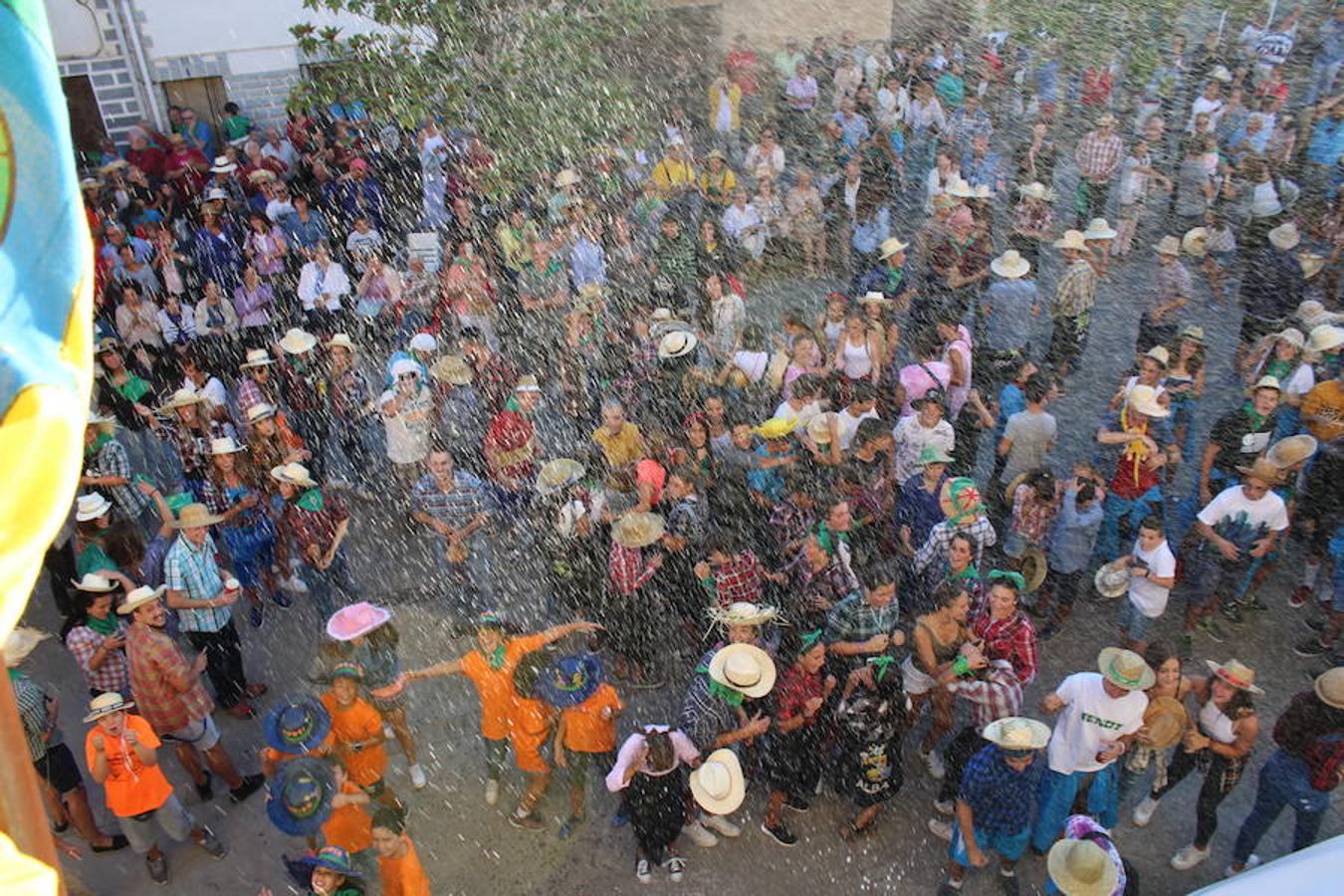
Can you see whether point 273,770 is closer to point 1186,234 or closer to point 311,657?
point 311,657

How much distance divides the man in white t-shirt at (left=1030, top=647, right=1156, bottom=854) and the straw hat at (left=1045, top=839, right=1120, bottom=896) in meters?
0.52

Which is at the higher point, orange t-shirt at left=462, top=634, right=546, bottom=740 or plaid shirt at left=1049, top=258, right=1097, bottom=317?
plaid shirt at left=1049, top=258, right=1097, bottom=317

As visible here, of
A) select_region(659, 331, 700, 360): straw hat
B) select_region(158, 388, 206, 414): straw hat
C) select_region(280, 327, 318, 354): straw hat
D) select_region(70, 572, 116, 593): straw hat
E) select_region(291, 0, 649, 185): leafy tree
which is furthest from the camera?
select_region(291, 0, 649, 185): leafy tree

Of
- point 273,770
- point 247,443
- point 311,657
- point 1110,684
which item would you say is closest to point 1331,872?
point 1110,684

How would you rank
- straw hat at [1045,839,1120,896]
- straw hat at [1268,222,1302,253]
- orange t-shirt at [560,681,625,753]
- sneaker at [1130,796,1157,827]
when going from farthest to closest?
1. straw hat at [1268,222,1302,253]
2. sneaker at [1130,796,1157,827]
3. orange t-shirt at [560,681,625,753]
4. straw hat at [1045,839,1120,896]

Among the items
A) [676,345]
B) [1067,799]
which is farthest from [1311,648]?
[676,345]

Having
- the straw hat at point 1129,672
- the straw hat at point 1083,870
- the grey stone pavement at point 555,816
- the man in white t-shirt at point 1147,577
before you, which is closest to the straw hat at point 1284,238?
the grey stone pavement at point 555,816

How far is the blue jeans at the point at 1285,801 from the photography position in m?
4.61

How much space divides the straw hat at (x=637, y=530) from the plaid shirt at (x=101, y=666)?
100 inches

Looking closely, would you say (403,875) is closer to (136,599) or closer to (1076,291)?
(136,599)

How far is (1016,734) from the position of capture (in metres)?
4.48

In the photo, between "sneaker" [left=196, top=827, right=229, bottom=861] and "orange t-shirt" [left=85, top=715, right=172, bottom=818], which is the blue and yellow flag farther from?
"sneaker" [left=196, top=827, right=229, bottom=861]

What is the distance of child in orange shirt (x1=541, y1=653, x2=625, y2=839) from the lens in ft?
16.5

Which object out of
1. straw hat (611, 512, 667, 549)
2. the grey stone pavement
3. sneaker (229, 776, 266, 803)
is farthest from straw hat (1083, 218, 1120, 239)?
sneaker (229, 776, 266, 803)
